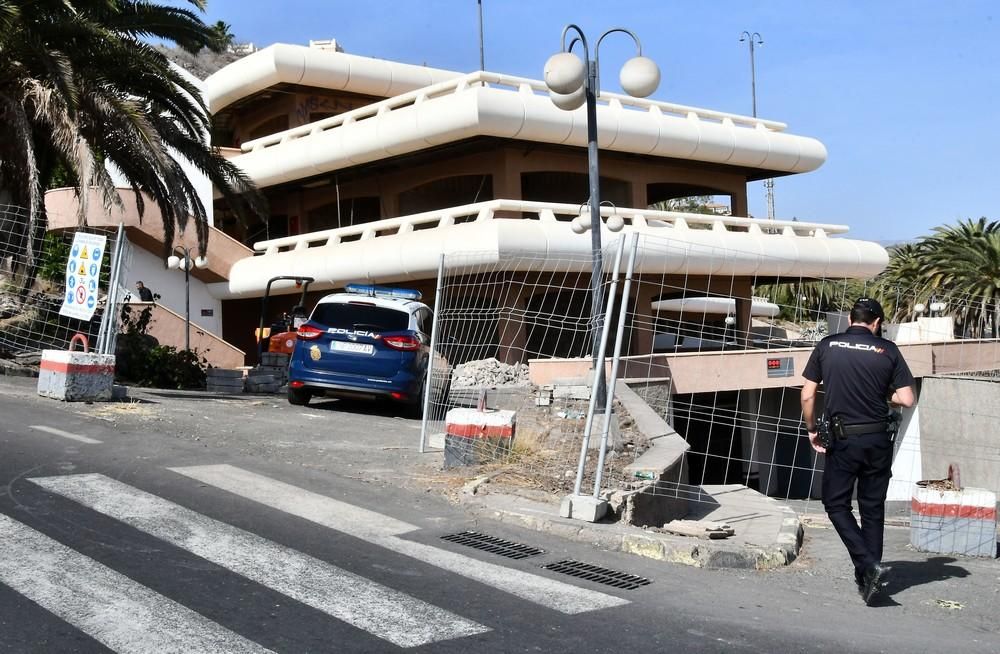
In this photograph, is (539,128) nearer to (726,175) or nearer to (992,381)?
(726,175)

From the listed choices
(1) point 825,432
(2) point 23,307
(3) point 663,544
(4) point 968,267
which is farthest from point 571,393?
(4) point 968,267

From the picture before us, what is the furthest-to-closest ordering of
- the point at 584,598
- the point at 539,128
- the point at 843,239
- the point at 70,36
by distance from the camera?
the point at 843,239 → the point at 539,128 → the point at 70,36 → the point at 584,598

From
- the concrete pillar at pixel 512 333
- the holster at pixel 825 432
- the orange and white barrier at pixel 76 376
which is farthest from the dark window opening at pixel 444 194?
the holster at pixel 825 432

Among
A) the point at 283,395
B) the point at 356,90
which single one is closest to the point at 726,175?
the point at 356,90

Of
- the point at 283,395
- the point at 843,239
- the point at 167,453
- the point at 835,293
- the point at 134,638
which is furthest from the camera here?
the point at 835,293

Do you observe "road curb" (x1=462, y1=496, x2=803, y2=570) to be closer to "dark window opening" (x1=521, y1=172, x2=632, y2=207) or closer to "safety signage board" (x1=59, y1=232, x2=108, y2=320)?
"safety signage board" (x1=59, y1=232, x2=108, y2=320)

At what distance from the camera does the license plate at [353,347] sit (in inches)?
591

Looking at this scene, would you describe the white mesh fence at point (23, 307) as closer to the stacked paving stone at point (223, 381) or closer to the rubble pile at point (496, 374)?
the stacked paving stone at point (223, 381)

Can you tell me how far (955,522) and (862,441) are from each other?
6.65 feet

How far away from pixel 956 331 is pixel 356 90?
66.8 ft

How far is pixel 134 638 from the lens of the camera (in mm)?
4863

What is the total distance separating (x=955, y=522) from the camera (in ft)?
25.3

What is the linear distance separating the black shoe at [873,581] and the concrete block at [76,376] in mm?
10055

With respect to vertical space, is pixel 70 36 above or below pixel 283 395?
above
